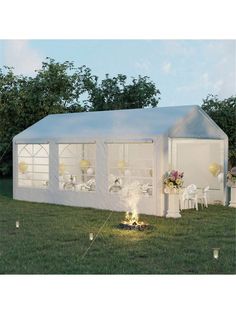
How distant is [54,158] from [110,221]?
147 inches

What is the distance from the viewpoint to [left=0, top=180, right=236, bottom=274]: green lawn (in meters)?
6.68

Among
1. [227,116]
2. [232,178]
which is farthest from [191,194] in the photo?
[227,116]

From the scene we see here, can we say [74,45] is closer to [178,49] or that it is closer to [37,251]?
[178,49]

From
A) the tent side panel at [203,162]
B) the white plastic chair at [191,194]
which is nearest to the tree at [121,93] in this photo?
the tent side panel at [203,162]

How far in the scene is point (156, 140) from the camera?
11102mm

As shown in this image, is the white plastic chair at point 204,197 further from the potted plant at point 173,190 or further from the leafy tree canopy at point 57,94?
the leafy tree canopy at point 57,94

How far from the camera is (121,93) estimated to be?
23953mm

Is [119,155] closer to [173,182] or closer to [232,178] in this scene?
[232,178]

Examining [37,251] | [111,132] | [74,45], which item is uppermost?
[74,45]

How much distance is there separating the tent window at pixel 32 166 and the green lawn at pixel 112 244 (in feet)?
8.44

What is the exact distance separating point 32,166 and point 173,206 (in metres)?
5.31

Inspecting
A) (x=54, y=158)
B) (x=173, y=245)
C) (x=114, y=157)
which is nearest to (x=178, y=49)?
(x=114, y=157)

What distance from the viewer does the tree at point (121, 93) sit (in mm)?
23453

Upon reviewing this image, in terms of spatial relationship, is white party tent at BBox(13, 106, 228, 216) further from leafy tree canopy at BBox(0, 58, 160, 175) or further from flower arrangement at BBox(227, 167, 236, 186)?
leafy tree canopy at BBox(0, 58, 160, 175)
